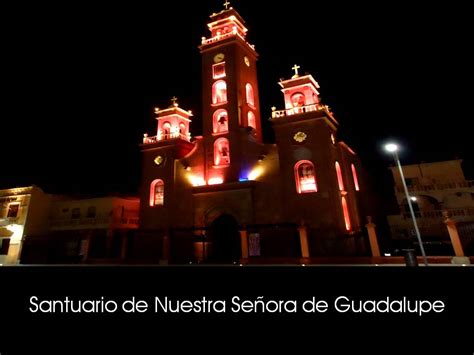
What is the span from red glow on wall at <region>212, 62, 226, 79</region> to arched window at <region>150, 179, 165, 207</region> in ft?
40.9

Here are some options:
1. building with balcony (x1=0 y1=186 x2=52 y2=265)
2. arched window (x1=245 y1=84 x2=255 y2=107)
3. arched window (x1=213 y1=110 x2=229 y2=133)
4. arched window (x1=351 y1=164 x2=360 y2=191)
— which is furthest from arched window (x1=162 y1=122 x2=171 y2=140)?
arched window (x1=351 y1=164 x2=360 y2=191)

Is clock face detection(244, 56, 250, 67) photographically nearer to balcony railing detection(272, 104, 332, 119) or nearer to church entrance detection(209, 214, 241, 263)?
balcony railing detection(272, 104, 332, 119)

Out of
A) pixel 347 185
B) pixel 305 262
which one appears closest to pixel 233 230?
pixel 305 262

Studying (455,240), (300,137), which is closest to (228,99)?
(300,137)

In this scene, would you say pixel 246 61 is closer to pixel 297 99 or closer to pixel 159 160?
pixel 297 99

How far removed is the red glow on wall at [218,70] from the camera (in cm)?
2994

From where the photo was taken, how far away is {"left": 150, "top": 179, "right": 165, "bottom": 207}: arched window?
29697mm

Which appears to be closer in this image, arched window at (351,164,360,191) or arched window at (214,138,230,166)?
arched window at (214,138,230,166)

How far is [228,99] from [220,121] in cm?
236

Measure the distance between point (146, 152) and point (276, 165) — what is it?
572 inches

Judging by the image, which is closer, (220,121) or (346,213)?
(346,213)

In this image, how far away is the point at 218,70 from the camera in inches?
1194

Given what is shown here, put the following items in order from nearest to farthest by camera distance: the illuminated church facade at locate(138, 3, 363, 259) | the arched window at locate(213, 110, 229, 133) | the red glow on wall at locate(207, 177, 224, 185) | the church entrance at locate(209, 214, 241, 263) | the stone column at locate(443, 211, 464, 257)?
the stone column at locate(443, 211, 464, 257)
the illuminated church facade at locate(138, 3, 363, 259)
the church entrance at locate(209, 214, 241, 263)
the red glow on wall at locate(207, 177, 224, 185)
the arched window at locate(213, 110, 229, 133)

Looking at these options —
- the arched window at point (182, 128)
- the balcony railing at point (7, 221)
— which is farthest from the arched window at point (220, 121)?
the balcony railing at point (7, 221)
